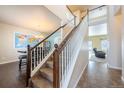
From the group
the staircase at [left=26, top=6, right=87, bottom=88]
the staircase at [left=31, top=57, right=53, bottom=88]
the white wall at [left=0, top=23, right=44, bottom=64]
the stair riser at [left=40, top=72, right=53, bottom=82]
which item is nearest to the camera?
the staircase at [left=26, top=6, right=87, bottom=88]

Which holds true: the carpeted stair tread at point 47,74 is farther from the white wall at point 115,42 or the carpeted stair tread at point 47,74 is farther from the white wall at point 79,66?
the white wall at point 115,42

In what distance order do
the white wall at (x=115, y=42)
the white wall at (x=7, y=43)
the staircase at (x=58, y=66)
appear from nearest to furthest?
the staircase at (x=58, y=66), the white wall at (x=115, y=42), the white wall at (x=7, y=43)

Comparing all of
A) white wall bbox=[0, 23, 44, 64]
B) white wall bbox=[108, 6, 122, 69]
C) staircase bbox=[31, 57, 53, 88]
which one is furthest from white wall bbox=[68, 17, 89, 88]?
white wall bbox=[0, 23, 44, 64]

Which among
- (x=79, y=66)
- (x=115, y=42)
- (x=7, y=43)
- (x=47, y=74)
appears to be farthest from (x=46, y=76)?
(x=7, y=43)

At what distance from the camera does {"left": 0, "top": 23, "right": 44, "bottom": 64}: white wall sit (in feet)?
19.4

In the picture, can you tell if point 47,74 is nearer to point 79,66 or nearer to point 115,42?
point 79,66

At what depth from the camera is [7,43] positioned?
20.4ft

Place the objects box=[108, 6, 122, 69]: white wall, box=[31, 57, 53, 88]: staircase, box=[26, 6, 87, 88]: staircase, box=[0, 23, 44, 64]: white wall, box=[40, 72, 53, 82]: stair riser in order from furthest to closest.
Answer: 1. box=[0, 23, 44, 64]: white wall
2. box=[108, 6, 122, 69]: white wall
3. box=[40, 72, 53, 82]: stair riser
4. box=[31, 57, 53, 88]: staircase
5. box=[26, 6, 87, 88]: staircase

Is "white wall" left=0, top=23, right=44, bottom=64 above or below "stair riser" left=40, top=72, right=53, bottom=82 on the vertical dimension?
above

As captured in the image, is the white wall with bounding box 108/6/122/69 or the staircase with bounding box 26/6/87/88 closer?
the staircase with bounding box 26/6/87/88

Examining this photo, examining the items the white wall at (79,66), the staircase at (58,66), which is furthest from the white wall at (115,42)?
the staircase at (58,66)

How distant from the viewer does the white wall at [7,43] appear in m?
5.92

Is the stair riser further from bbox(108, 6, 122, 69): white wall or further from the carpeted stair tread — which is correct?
bbox(108, 6, 122, 69): white wall
